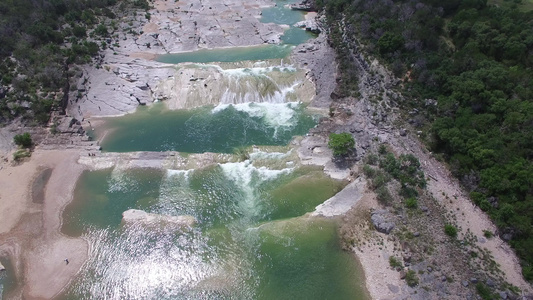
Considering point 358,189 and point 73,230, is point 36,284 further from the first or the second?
point 358,189

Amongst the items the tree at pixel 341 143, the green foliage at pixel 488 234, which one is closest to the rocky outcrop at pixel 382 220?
the green foliage at pixel 488 234

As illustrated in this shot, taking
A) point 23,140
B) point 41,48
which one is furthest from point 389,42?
point 41,48

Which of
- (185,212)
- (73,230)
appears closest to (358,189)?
(185,212)

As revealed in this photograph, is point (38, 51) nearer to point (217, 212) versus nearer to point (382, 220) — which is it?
point (217, 212)

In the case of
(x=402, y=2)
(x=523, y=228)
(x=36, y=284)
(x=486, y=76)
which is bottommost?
(x=36, y=284)

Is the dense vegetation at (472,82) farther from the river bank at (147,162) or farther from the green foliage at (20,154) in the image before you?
the green foliage at (20,154)

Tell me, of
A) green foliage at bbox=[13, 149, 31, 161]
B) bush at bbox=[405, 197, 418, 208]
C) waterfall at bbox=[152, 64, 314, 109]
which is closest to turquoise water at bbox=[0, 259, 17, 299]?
green foliage at bbox=[13, 149, 31, 161]
